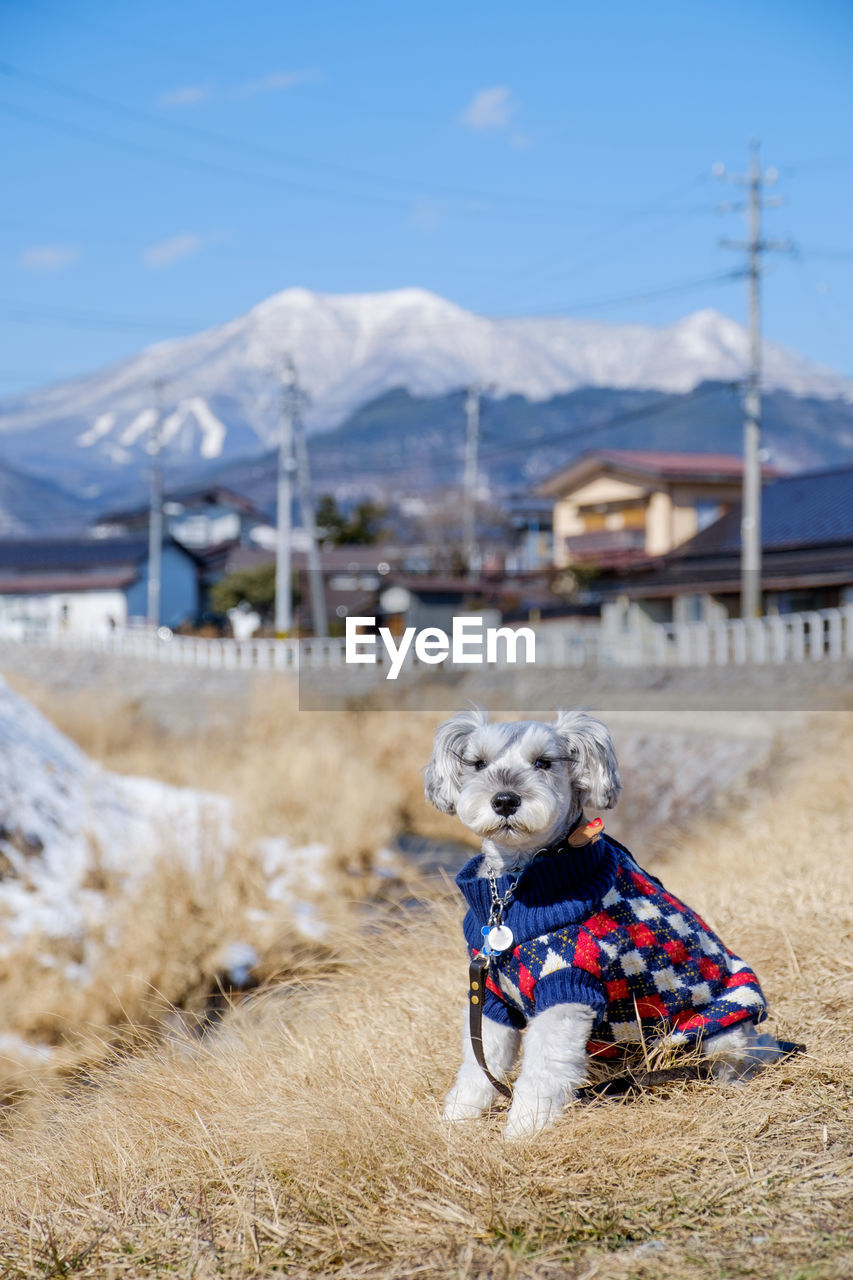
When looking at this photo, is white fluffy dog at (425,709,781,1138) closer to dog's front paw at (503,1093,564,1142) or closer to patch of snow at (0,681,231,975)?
dog's front paw at (503,1093,564,1142)

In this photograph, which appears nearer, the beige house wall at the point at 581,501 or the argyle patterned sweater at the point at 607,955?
the argyle patterned sweater at the point at 607,955

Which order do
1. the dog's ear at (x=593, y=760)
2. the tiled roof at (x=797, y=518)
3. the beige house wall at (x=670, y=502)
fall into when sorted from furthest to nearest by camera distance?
the beige house wall at (x=670, y=502), the tiled roof at (x=797, y=518), the dog's ear at (x=593, y=760)

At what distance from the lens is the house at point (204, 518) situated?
53.6 m

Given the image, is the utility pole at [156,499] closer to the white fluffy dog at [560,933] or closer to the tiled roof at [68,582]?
the tiled roof at [68,582]

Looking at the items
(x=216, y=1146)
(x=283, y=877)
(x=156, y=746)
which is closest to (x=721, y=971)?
(x=216, y=1146)

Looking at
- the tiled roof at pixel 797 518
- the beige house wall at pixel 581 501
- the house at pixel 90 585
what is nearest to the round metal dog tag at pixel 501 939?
the tiled roof at pixel 797 518

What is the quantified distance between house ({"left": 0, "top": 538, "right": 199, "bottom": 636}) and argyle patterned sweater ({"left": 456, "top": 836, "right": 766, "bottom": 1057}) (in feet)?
127

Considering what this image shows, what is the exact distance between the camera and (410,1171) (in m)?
2.93

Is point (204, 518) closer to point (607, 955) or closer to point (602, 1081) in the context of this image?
point (602, 1081)

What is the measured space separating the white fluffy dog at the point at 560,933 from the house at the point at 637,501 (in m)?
31.2

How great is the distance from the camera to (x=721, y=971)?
334 centimetres

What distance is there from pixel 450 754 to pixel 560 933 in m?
0.54

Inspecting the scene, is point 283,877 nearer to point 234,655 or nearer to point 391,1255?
point 391,1255

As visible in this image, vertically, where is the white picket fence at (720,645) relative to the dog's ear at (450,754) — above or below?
above
